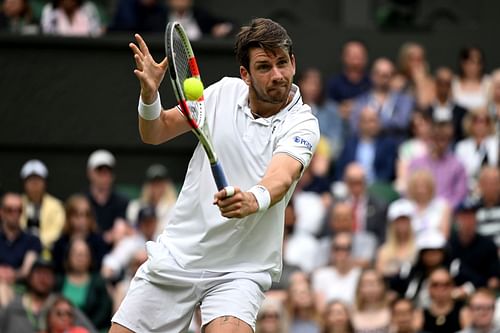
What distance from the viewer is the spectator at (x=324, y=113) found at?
1431 centimetres

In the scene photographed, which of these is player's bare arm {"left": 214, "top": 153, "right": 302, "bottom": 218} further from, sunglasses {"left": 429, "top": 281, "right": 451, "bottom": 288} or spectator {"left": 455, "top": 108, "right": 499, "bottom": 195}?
spectator {"left": 455, "top": 108, "right": 499, "bottom": 195}

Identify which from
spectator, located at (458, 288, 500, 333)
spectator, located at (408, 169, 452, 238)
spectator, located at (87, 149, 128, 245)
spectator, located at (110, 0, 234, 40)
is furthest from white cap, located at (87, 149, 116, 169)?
spectator, located at (458, 288, 500, 333)

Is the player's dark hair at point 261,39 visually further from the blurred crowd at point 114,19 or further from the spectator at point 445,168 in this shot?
the blurred crowd at point 114,19

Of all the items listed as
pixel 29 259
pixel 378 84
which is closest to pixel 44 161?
pixel 29 259

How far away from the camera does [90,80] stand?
48.1 feet

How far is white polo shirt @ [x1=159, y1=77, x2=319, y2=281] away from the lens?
6.42 meters

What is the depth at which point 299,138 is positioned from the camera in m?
6.41

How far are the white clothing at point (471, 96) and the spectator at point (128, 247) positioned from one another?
4.04m

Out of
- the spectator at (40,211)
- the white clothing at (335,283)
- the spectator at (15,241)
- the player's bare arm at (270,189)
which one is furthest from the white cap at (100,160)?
the player's bare arm at (270,189)

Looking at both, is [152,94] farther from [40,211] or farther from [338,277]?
[40,211]

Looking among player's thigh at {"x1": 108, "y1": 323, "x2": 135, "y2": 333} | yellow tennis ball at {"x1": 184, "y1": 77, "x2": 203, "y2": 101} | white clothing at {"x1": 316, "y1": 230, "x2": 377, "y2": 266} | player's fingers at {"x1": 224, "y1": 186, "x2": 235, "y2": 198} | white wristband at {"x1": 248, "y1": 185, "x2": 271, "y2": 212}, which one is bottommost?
white clothing at {"x1": 316, "y1": 230, "x2": 377, "y2": 266}

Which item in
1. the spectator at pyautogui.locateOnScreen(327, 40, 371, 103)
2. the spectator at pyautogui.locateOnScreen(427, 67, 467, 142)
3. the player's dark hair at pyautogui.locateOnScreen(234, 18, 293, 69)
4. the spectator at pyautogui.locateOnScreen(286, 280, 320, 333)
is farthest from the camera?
the spectator at pyautogui.locateOnScreen(327, 40, 371, 103)

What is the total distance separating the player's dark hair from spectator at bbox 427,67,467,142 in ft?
25.9

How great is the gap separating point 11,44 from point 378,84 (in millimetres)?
4098
